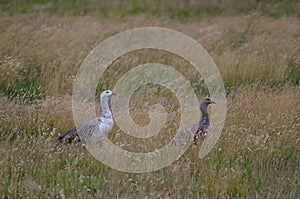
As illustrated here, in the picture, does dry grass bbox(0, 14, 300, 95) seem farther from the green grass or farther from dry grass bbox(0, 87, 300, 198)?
dry grass bbox(0, 87, 300, 198)

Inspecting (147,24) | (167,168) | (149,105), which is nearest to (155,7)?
(147,24)

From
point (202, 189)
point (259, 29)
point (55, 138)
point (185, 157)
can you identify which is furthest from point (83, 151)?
point (259, 29)

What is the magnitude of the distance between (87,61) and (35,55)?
1.06 metres

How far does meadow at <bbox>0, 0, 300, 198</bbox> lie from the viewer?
253 inches

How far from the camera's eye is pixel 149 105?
9383 millimetres

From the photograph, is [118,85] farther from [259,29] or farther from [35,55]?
[259,29]

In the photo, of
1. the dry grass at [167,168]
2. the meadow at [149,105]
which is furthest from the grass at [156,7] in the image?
the dry grass at [167,168]

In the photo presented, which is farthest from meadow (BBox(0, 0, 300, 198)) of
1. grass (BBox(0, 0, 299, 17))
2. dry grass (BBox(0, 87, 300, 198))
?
grass (BBox(0, 0, 299, 17))

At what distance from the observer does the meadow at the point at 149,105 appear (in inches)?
253

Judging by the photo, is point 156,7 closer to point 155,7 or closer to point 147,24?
point 155,7

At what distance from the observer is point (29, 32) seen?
13445mm

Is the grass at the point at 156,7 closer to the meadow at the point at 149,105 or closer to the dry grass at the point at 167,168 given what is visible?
the meadow at the point at 149,105

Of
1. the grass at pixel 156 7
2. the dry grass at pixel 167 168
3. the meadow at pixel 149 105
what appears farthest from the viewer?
the grass at pixel 156 7

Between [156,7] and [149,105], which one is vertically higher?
[149,105]
